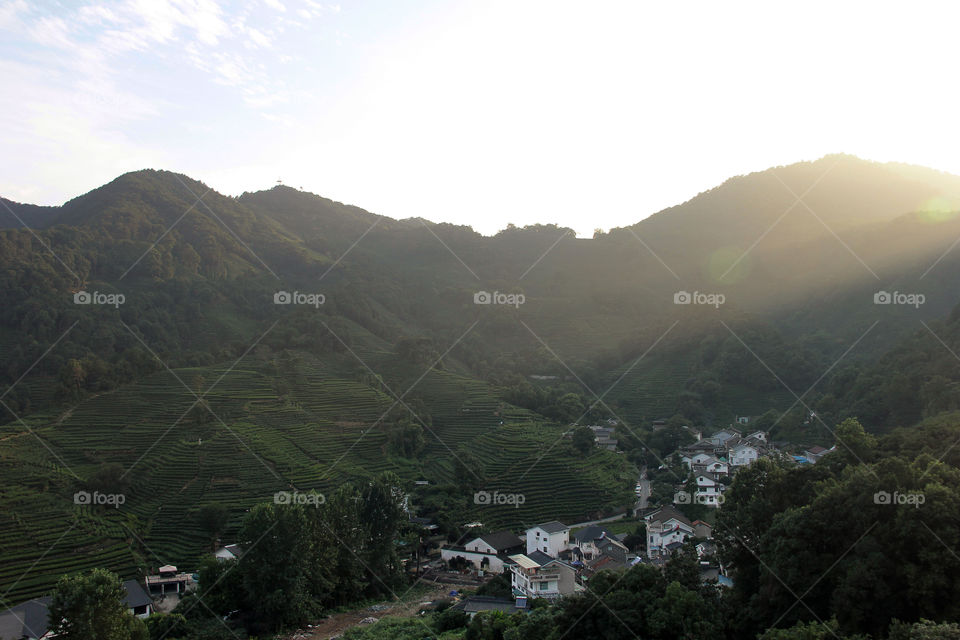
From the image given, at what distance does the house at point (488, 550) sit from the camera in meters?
26.0

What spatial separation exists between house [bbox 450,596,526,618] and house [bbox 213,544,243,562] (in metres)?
7.53

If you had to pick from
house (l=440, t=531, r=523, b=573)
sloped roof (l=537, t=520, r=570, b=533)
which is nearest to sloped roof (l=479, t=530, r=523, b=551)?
house (l=440, t=531, r=523, b=573)

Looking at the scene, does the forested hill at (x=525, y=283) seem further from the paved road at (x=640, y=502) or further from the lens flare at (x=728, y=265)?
the paved road at (x=640, y=502)

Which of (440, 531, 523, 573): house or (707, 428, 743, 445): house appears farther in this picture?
(707, 428, 743, 445): house

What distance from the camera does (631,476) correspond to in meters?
34.4

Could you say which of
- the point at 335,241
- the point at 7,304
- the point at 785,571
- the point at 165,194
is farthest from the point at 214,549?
the point at 335,241

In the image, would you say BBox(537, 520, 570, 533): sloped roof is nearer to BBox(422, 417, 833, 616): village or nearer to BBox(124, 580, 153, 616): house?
BBox(422, 417, 833, 616): village

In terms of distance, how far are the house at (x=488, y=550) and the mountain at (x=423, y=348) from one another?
210 cm

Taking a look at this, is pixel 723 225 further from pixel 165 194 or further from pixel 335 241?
pixel 165 194

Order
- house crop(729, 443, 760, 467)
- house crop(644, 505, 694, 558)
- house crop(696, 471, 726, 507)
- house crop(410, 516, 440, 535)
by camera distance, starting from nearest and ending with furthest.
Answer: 1. house crop(644, 505, 694, 558)
2. house crop(410, 516, 440, 535)
3. house crop(696, 471, 726, 507)
4. house crop(729, 443, 760, 467)

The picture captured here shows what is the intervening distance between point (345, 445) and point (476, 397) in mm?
10489

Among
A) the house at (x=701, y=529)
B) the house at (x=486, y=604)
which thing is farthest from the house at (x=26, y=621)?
the house at (x=701, y=529)

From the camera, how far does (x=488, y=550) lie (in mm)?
26500

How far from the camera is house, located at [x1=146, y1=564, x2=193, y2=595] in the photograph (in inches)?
886
